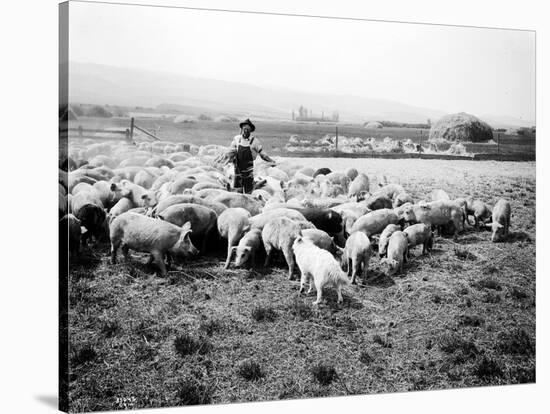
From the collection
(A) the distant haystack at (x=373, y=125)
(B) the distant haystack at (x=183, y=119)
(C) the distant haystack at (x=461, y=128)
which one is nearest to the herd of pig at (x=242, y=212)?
(B) the distant haystack at (x=183, y=119)

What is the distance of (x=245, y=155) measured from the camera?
292 inches

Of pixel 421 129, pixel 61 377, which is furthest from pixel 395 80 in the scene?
pixel 61 377

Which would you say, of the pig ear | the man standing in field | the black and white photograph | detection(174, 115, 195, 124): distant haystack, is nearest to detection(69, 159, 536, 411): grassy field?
the black and white photograph

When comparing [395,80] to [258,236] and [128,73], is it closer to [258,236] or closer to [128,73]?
[258,236]

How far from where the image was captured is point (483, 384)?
788 cm

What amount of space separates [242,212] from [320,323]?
1.23 m

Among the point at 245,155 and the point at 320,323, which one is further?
the point at 245,155

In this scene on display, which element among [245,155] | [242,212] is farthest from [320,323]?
[245,155]

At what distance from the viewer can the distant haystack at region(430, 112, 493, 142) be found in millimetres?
8203

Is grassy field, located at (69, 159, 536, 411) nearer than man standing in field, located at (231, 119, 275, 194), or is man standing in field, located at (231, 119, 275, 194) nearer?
grassy field, located at (69, 159, 536, 411)

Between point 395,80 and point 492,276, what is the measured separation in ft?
7.22

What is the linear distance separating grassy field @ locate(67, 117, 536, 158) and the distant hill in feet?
0.34

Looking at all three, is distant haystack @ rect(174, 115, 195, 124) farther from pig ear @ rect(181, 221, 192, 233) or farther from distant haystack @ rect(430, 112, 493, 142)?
distant haystack @ rect(430, 112, 493, 142)

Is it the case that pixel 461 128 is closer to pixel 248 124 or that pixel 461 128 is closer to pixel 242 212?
pixel 248 124
